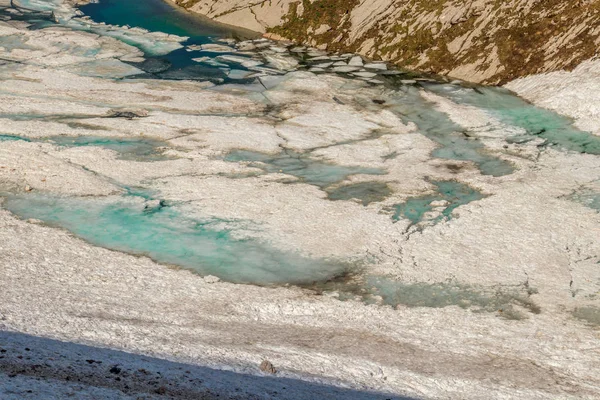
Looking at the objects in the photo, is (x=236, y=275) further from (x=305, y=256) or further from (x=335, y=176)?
(x=335, y=176)

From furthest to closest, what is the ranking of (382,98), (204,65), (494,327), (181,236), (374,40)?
(374,40) → (204,65) → (382,98) → (181,236) → (494,327)

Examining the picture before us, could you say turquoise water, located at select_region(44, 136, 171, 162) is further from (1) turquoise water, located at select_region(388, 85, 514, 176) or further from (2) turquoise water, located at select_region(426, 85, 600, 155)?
(2) turquoise water, located at select_region(426, 85, 600, 155)

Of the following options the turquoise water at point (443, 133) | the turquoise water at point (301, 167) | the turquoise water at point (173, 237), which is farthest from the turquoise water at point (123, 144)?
the turquoise water at point (443, 133)

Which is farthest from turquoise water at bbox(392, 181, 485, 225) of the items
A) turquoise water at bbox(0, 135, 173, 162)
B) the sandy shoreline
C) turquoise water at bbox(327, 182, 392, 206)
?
turquoise water at bbox(0, 135, 173, 162)

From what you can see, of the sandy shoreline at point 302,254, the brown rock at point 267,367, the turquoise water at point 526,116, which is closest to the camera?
the brown rock at point 267,367

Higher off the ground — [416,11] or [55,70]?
[416,11]

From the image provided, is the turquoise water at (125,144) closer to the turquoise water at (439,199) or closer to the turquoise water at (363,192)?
the turquoise water at (363,192)

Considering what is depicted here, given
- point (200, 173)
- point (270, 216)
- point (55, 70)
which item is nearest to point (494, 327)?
point (270, 216)
